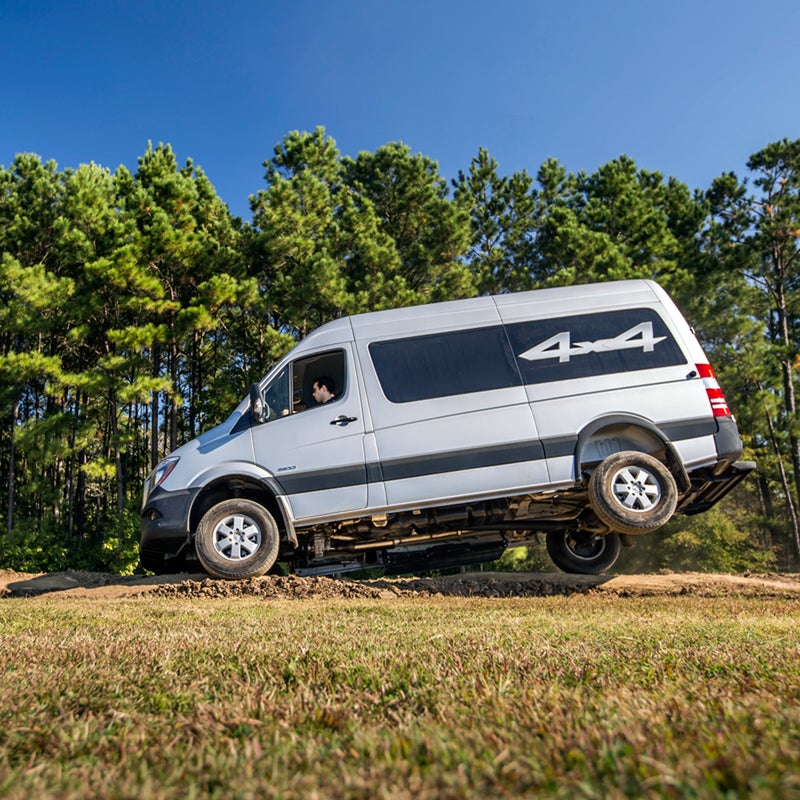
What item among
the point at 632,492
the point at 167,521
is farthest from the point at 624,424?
the point at 167,521

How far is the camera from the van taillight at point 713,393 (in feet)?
22.9

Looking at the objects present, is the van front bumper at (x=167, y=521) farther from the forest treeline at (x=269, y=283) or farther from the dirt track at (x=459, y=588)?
the forest treeline at (x=269, y=283)

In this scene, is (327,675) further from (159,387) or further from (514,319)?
(159,387)

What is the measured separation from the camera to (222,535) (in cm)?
705

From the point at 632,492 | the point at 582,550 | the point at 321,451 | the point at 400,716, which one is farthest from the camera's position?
the point at 582,550

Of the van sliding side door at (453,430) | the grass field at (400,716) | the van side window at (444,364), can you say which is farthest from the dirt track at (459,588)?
the grass field at (400,716)

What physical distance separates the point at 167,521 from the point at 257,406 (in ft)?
5.22

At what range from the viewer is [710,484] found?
7.33 meters

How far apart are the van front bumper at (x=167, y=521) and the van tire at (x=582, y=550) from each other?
4.66 metres

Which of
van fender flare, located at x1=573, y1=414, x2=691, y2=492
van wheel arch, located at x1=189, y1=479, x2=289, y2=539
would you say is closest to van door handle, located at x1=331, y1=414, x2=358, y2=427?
van wheel arch, located at x1=189, y1=479, x2=289, y2=539

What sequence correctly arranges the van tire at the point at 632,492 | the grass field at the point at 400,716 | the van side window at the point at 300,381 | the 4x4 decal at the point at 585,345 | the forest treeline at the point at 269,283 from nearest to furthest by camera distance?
the grass field at the point at 400,716 → the van tire at the point at 632,492 → the 4x4 decal at the point at 585,345 → the van side window at the point at 300,381 → the forest treeline at the point at 269,283

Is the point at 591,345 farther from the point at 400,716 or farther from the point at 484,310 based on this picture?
the point at 400,716

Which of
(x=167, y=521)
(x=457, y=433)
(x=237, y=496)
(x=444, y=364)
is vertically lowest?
(x=167, y=521)

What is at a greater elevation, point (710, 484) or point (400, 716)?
point (710, 484)
